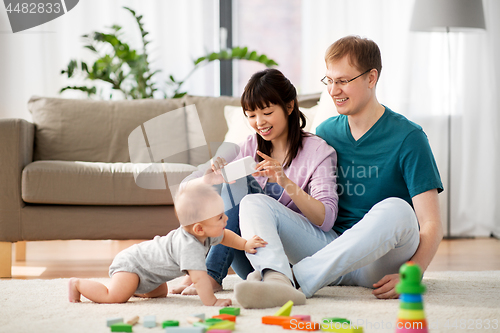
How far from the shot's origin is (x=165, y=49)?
3.14 m

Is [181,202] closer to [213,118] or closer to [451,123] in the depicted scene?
[213,118]

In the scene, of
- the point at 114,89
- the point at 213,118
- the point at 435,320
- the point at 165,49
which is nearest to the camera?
the point at 435,320

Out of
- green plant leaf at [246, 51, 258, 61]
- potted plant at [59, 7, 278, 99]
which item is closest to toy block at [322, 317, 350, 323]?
potted plant at [59, 7, 278, 99]

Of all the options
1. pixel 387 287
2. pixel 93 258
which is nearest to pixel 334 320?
pixel 387 287

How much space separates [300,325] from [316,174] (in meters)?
0.50

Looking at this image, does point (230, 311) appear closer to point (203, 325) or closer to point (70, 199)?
point (203, 325)

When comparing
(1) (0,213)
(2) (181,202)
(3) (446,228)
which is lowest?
(3) (446,228)

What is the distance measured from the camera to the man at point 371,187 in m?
1.07

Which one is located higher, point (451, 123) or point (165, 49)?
point (165, 49)

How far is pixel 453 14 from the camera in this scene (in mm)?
2549

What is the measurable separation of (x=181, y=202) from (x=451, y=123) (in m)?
2.20

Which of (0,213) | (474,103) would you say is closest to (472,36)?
(474,103)

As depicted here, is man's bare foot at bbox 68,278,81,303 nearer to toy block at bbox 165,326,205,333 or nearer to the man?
toy block at bbox 165,326,205,333

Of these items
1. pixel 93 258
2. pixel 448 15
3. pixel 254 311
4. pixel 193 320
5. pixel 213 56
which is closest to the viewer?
pixel 193 320
